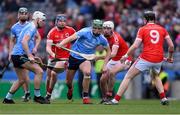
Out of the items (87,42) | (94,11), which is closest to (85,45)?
(87,42)

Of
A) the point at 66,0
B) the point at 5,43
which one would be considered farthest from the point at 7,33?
the point at 66,0

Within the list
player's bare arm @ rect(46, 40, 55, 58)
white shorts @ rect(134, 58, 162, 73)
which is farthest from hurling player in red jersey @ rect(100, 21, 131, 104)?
white shorts @ rect(134, 58, 162, 73)

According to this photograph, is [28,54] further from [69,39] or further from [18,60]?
[69,39]

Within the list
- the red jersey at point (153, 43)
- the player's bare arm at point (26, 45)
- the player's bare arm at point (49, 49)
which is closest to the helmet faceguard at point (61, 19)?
the player's bare arm at point (49, 49)

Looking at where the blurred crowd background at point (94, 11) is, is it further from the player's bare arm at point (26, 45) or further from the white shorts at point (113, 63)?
the player's bare arm at point (26, 45)

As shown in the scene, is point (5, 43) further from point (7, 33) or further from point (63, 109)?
point (63, 109)

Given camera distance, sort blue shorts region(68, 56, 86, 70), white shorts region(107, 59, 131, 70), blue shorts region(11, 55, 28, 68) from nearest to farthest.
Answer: blue shorts region(11, 55, 28, 68), blue shorts region(68, 56, 86, 70), white shorts region(107, 59, 131, 70)

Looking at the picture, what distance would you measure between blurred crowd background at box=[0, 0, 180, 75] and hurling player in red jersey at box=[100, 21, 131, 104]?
353 inches

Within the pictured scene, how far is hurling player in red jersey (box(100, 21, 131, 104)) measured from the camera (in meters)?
25.0

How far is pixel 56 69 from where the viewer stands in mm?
25484

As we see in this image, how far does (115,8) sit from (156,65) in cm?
1479

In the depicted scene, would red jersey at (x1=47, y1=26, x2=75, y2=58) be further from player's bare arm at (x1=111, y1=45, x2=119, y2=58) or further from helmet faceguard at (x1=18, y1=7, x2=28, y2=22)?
player's bare arm at (x1=111, y1=45, x2=119, y2=58)

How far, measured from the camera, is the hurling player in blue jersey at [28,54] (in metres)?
22.8

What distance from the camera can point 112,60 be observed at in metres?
25.7
